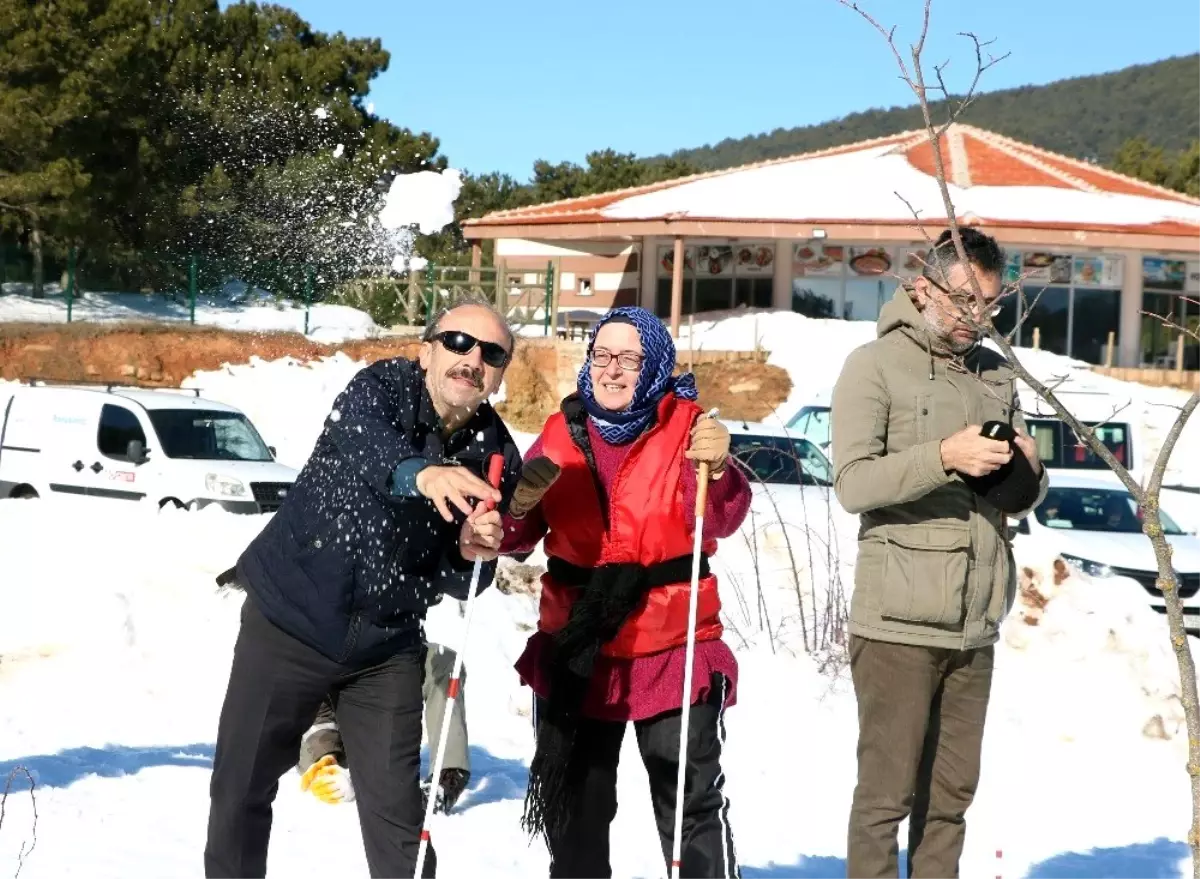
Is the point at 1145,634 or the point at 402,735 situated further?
the point at 1145,634

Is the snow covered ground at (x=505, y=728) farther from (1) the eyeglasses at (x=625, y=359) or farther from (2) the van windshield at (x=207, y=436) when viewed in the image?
(2) the van windshield at (x=207, y=436)

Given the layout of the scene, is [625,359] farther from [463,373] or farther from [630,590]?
[630,590]

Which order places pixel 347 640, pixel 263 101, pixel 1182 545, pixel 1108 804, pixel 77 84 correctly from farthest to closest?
pixel 263 101 < pixel 77 84 < pixel 1182 545 < pixel 1108 804 < pixel 347 640

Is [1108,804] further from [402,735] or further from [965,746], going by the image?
[402,735]

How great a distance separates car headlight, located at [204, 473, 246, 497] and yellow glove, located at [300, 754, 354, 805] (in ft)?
26.8

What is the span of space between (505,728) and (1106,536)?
6.59 metres

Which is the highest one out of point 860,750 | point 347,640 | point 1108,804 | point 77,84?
point 77,84

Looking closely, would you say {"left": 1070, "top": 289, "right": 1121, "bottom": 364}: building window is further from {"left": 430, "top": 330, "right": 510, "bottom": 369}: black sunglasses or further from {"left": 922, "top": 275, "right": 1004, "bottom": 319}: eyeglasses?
{"left": 430, "top": 330, "right": 510, "bottom": 369}: black sunglasses

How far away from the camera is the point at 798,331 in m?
32.3

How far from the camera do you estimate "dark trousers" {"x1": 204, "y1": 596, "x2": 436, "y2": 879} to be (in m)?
3.95

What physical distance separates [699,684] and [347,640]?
3.06ft

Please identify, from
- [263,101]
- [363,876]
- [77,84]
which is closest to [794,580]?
[363,876]

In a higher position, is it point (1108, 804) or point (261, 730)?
point (261, 730)

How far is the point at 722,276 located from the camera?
37281 millimetres
